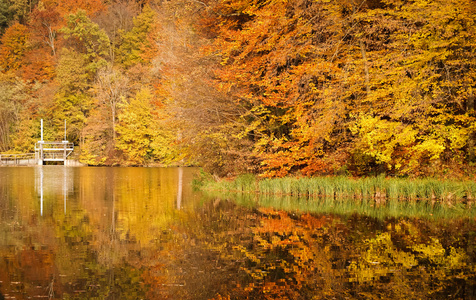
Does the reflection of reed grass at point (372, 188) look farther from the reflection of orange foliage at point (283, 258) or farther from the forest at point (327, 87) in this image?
the reflection of orange foliage at point (283, 258)

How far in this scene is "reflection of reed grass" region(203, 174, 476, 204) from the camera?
1376cm

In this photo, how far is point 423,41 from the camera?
1390 cm

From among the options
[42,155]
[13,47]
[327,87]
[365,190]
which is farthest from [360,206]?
[13,47]

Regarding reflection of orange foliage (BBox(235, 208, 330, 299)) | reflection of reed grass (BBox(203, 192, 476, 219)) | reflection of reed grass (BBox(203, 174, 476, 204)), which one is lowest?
reflection of reed grass (BBox(203, 192, 476, 219))

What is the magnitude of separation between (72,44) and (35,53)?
13.1ft

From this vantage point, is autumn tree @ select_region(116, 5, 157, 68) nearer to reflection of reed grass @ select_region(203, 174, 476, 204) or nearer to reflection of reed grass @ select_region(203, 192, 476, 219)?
reflection of reed grass @ select_region(203, 174, 476, 204)

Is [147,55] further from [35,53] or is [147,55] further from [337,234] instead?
[337,234]

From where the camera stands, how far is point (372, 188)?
48.5ft

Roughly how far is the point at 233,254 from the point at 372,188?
8670 mm

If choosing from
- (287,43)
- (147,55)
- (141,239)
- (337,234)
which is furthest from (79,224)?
(147,55)

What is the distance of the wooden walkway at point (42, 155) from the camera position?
4062cm

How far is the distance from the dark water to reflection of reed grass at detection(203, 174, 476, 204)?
2884 mm

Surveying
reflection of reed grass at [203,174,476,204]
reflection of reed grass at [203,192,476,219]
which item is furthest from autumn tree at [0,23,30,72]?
reflection of reed grass at [203,192,476,219]

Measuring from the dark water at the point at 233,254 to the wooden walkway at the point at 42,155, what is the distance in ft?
99.3
